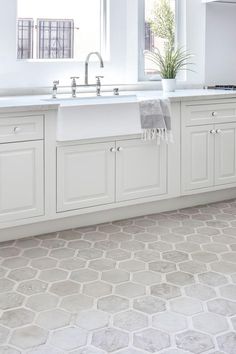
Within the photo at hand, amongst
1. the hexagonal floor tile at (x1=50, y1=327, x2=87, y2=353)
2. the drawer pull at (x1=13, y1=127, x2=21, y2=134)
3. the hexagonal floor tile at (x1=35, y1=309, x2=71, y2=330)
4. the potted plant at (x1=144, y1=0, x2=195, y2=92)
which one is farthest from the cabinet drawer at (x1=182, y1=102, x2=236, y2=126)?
the hexagonal floor tile at (x1=50, y1=327, x2=87, y2=353)

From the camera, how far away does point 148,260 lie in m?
3.18

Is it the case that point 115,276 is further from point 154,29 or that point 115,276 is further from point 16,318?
point 154,29

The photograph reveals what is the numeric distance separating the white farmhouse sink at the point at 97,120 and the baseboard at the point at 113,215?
0.57 metres

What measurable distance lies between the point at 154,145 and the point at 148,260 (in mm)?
1017

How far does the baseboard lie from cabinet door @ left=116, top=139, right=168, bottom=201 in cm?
15

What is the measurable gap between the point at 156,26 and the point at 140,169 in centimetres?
143

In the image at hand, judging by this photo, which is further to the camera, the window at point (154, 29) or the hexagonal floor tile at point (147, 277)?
the window at point (154, 29)

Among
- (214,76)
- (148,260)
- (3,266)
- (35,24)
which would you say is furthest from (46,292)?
(214,76)

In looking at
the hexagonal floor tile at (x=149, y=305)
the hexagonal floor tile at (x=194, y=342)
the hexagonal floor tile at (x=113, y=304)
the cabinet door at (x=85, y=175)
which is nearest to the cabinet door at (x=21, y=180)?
the cabinet door at (x=85, y=175)

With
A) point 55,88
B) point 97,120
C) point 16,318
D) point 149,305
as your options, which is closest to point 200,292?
point 149,305

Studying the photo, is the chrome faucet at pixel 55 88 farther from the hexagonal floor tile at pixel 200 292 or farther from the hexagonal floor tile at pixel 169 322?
the hexagonal floor tile at pixel 169 322

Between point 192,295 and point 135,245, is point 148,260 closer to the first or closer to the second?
point 135,245

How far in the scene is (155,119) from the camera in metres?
3.78

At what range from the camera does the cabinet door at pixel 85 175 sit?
3551 mm
